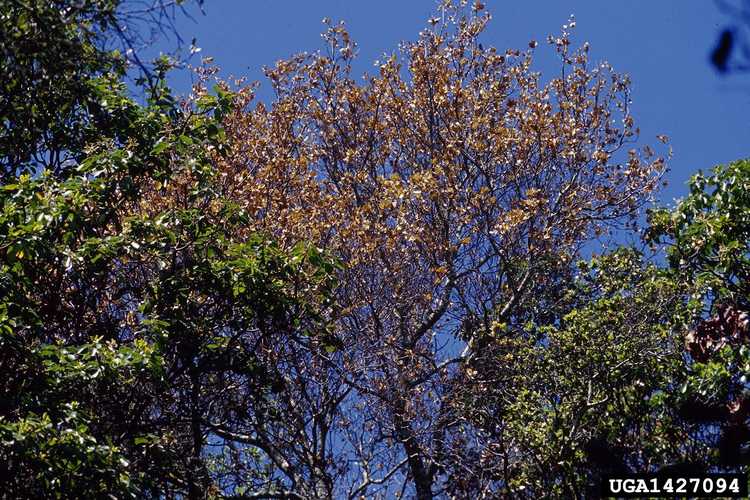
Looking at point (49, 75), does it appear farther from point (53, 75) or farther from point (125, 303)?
point (125, 303)

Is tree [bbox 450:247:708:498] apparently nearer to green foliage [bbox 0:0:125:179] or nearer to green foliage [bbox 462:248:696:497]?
green foliage [bbox 462:248:696:497]

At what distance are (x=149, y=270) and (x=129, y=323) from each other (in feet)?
1.85

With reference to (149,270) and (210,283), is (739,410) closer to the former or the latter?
(210,283)

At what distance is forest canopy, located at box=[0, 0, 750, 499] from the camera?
7.89 meters

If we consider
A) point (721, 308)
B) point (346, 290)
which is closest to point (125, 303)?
point (346, 290)

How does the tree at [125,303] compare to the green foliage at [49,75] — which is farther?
the tree at [125,303]

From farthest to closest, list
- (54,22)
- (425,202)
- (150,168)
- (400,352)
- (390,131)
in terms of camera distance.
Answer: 1. (390,131)
2. (425,202)
3. (400,352)
4. (150,168)
5. (54,22)

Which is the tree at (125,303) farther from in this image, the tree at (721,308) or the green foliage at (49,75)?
the tree at (721,308)

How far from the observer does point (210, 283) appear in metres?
9.54

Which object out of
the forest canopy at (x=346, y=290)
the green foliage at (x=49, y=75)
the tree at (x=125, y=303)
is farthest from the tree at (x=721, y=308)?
the green foliage at (x=49, y=75)

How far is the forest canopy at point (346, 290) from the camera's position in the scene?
25.9ft

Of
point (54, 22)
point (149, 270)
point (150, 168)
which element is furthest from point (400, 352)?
point (54, 22)

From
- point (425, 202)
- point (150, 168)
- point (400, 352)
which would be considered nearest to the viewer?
point (150, 168)

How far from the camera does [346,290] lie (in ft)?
43.1
